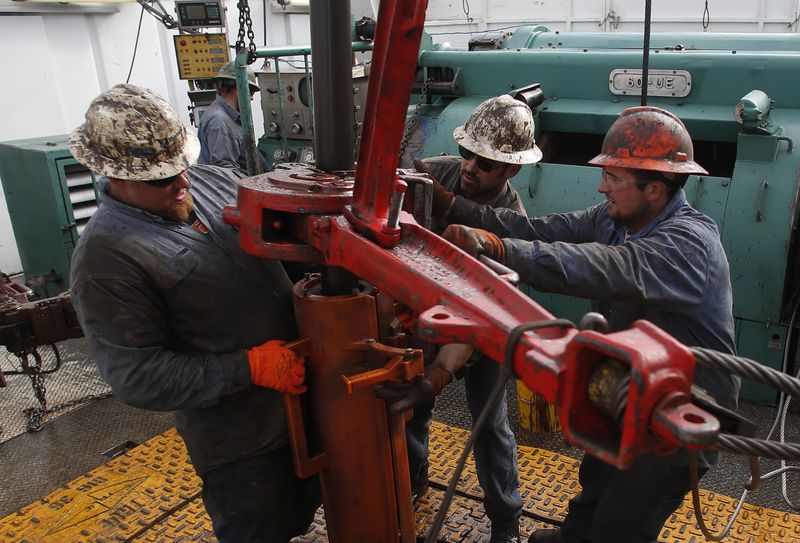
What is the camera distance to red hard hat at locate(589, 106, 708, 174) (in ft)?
6.71

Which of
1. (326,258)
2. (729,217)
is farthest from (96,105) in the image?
(729,217)

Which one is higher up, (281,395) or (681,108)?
(681,108)

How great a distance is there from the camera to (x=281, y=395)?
1.94 metres

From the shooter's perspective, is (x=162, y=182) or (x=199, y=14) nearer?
(x=162, y=182)

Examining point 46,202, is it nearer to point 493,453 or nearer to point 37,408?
point 37,408

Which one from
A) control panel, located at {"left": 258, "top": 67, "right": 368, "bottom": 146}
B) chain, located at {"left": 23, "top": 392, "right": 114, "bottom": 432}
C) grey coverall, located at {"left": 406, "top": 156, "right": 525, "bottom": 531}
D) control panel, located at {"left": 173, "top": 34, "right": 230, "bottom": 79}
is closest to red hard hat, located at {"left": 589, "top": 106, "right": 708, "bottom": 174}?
grey coverall, located at {"left": 406, "top": 156, "right": 525, "bottom": 531}

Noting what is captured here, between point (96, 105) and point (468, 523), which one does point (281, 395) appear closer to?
point (96, 105)

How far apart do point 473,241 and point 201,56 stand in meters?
4.81

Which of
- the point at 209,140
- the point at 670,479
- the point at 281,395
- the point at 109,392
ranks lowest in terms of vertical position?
the point at 109,392

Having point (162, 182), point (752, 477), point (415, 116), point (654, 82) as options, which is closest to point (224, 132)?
point (415, 116)

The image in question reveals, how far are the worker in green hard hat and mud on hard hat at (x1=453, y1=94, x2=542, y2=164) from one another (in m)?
2.65

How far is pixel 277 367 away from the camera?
1.68m

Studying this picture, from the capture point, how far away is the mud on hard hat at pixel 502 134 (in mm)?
2662

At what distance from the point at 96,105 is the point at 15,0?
5019mm
